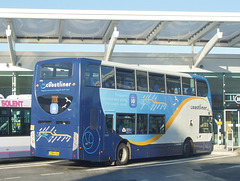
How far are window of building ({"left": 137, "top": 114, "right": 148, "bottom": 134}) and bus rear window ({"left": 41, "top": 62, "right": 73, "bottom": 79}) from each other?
3824mm

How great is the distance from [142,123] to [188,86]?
401 centimetres

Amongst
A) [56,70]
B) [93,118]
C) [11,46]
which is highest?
[11,46]

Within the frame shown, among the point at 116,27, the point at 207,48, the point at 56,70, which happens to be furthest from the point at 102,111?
the point at 207,48

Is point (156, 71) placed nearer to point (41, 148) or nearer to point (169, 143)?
point (169, 143)

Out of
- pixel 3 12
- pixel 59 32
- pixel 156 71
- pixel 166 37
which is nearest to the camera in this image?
pixel 156 71

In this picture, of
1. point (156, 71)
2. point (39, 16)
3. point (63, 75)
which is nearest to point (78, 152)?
point (63, 75)

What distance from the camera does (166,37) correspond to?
28.9m

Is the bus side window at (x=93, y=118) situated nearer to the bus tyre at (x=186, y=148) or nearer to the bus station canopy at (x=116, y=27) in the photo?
the bus tyre at (x=186, y=148)

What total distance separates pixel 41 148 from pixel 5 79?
13.9 metres

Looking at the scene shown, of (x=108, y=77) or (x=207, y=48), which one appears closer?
(x=108, y=77)

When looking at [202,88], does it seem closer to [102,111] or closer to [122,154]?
[122,154]

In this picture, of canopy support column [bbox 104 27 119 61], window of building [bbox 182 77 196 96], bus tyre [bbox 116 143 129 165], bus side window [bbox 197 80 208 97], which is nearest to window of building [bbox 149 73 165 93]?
window of building [bbox 182 77 196 96]

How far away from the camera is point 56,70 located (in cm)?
1512

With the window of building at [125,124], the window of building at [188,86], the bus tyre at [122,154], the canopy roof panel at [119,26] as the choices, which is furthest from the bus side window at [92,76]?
the canopy roof panel at [119,26]
